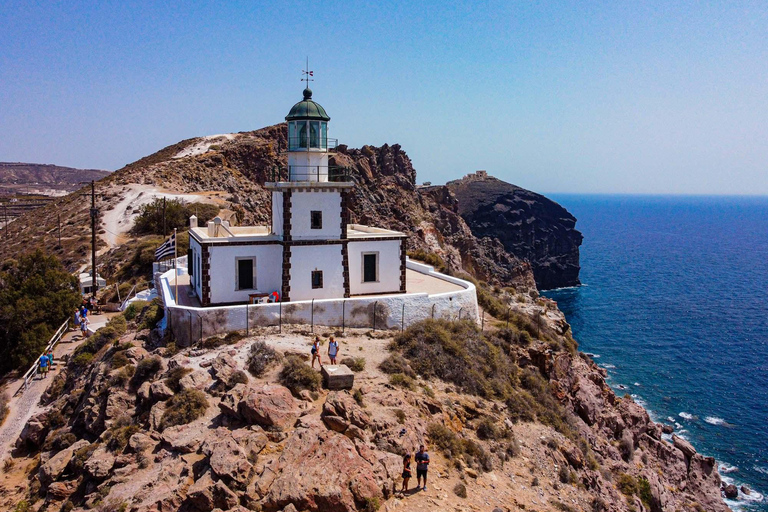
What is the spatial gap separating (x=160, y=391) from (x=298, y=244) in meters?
8.29

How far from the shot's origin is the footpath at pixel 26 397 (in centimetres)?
1955

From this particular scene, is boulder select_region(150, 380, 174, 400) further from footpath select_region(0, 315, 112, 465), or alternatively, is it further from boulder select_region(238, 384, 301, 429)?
footpath select_region(0, 315, 112, 465)

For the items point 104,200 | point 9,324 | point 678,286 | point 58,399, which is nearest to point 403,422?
point 58,399

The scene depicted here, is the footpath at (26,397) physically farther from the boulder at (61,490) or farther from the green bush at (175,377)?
the green bush at (175,377)

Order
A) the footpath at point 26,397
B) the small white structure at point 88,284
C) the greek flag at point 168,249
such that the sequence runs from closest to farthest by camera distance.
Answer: the footpath at point 26,397 → the greek flag at point 168,249 → the small white structure at point 88,284

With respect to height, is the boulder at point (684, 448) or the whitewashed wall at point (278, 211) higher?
the whitewashed wall at point (278, 211)

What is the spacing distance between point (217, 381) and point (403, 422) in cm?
565

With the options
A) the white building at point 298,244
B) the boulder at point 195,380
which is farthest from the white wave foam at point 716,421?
the boulder at point 195,380

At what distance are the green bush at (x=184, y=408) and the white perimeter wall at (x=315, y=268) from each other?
750 centimetres

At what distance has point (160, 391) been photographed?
16125mm

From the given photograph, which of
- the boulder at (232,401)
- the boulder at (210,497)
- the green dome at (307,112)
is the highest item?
the green dome at (307,112)

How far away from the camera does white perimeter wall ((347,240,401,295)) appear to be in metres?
23.8

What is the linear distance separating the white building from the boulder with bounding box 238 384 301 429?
7.56m

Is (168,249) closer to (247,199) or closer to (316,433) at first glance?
(316,433)
